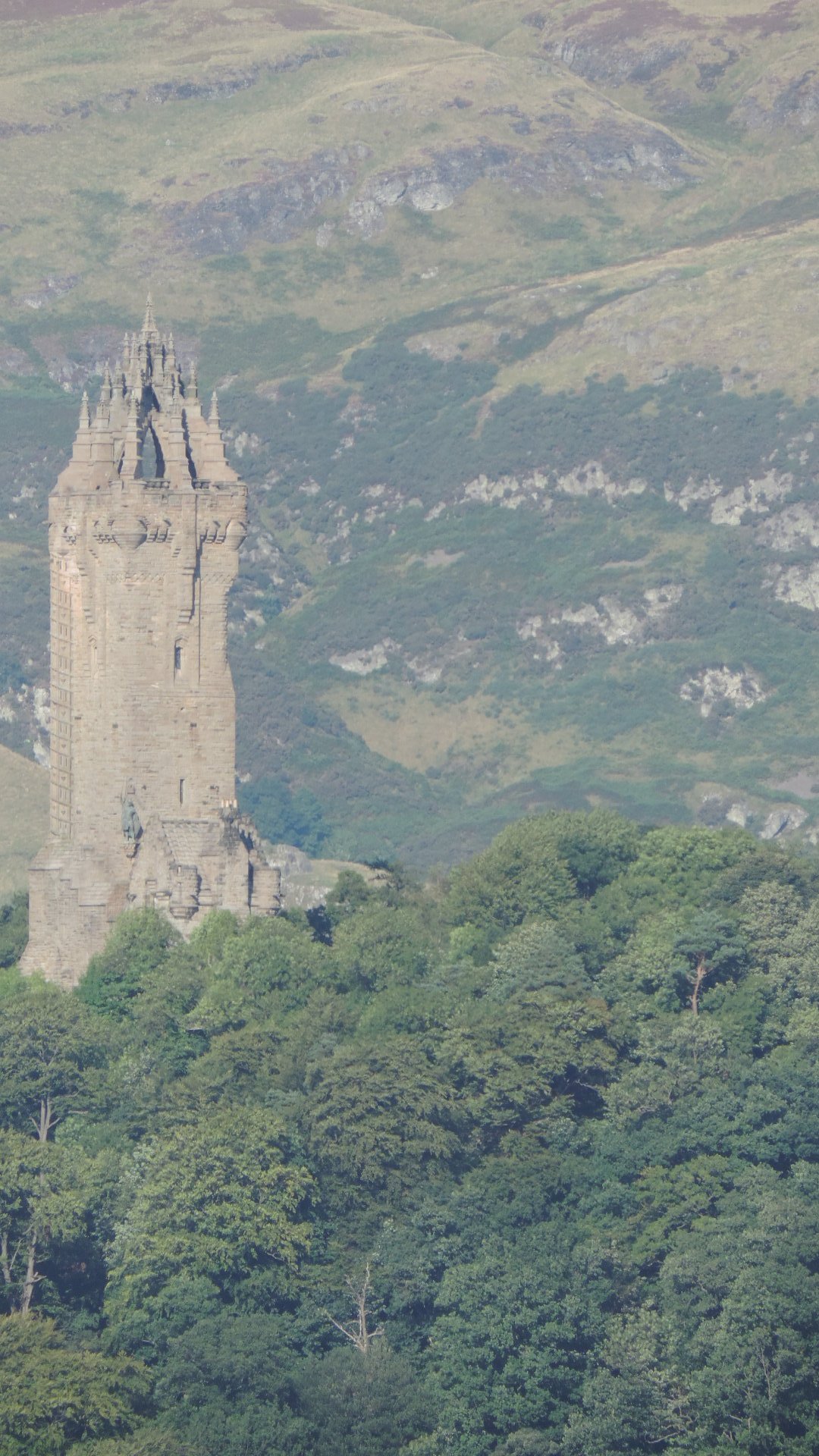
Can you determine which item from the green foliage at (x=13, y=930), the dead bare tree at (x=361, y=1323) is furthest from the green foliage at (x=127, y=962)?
the dead bare tree at (x=361, y=1323)

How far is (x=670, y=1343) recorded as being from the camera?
80750 millimetres

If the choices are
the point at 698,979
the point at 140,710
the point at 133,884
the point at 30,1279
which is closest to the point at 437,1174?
the point at 30,1279

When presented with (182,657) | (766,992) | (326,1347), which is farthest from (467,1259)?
(182,657)

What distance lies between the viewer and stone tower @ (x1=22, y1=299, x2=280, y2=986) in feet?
321

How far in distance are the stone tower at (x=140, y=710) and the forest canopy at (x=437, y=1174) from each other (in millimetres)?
1314

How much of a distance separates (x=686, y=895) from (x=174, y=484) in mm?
16262

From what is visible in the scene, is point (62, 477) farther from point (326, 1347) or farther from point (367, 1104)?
point (326, 1347)

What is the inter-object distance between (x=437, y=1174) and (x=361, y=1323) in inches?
200

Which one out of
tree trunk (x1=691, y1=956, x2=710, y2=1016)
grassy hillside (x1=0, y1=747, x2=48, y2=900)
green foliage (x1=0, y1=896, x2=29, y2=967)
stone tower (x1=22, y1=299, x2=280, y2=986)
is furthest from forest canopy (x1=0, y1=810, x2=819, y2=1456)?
grassy hillside (x1=0, y1=747, x2=48, y2=900)

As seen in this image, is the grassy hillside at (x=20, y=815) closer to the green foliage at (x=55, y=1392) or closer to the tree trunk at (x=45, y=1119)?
the tree trunk at (x=45, y=1119)

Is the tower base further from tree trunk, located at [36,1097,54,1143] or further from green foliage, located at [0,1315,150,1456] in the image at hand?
green foliage, located at [0,1315,150,1456]

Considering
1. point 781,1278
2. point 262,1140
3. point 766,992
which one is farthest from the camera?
point 766,992

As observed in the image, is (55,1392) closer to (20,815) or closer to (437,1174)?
(437,1174)

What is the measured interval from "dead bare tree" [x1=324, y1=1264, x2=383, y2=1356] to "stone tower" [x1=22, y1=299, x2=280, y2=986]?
1639 cm
